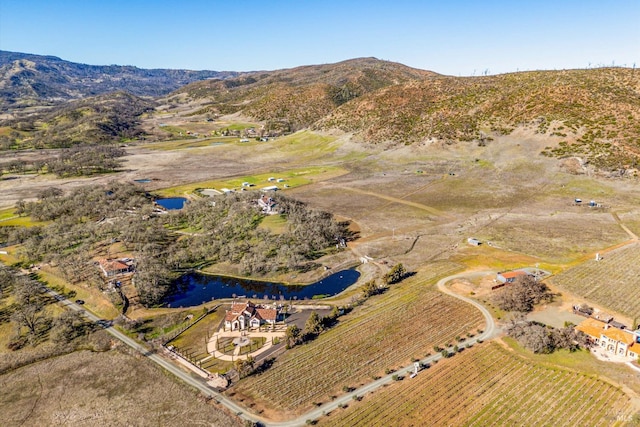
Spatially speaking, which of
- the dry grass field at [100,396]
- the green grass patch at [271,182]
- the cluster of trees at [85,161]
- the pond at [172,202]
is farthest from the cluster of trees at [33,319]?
the cluster of trees at [85,161]

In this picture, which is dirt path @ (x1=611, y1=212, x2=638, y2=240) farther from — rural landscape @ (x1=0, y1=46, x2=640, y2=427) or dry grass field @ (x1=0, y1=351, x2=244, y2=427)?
dry grass field @ (x1=0, y1=351, x2=244, y2=427)

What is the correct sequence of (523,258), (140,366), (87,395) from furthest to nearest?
(523,258) → (140,366) → (87,395)

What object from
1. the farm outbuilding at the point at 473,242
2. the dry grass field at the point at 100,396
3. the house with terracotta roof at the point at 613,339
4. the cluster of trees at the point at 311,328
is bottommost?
the dry grass field at the point at 100,396

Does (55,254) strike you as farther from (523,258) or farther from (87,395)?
(523,258)

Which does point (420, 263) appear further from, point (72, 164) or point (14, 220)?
point (72, 164)

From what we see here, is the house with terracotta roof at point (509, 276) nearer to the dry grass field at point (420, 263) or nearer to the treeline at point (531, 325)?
the treeline at point (531, 325)

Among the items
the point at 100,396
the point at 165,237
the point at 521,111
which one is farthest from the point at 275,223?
the point at 521,111

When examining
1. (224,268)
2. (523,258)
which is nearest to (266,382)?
(224,268)
